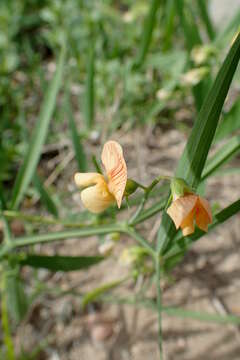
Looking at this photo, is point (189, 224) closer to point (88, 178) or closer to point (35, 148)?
point (88, 178)

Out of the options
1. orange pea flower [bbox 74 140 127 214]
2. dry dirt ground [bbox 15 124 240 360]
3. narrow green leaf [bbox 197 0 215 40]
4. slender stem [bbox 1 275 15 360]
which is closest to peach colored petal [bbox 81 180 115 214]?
orange pea flower [bbox 74 140 127 214]

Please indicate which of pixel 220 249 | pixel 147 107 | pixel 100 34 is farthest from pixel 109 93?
pixel 220 249

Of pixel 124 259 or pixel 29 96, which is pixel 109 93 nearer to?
pixel 29 96

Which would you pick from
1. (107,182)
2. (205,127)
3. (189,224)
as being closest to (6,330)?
(107,182)

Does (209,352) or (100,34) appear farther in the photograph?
(100,34)

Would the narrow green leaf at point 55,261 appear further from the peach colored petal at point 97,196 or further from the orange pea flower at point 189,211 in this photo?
the orange pea flower at point 189,211

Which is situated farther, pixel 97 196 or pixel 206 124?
pixel 97 196

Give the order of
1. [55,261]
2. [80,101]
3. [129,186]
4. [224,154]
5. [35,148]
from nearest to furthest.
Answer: [129,186] → [224,154] → [55,261] → [35,148] → [80,101]
